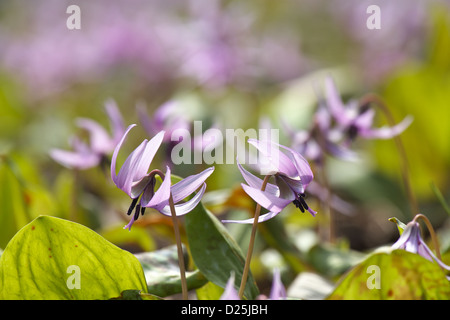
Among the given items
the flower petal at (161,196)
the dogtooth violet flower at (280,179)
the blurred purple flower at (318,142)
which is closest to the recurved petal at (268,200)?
the dogtooth violet flower at (280,179)

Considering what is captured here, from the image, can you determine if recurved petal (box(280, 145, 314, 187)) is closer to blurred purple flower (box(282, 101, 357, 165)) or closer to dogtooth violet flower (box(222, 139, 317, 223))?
dogtooth violet flower (box(222, 139, 317, 223))

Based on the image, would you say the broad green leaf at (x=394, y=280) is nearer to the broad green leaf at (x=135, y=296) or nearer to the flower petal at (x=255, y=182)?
the flower petal at (x=255, y=182)

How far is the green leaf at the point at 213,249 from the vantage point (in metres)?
0.88

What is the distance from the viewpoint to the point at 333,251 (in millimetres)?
1187

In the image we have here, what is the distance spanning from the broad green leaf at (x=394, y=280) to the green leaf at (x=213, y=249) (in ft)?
0.58

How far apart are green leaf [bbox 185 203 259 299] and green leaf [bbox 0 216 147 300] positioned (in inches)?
4.3

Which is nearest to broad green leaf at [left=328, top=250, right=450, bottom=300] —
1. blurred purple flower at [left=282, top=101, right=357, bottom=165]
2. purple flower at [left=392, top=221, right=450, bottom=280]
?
purple flower at [left=392, top=221, right=450, bottom=280]

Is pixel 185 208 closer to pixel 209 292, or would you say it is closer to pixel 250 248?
pixel 250 248

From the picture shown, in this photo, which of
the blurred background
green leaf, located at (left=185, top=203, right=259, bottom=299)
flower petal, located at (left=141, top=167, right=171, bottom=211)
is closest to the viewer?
flower petal, located at (left=141, top=167, right=171, bottom=211)

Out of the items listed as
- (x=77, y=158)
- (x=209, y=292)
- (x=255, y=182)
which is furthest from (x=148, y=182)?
(x=77, y=158)

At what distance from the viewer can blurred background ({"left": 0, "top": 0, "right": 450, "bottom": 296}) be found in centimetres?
155

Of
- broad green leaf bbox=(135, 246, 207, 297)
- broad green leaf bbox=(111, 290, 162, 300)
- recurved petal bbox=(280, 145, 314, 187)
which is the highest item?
recurved petal bbox=(280, 145, 314, 187)

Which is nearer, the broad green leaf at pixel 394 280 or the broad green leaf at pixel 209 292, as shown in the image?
the broad green leaf at pixel 394 280
